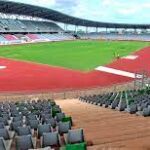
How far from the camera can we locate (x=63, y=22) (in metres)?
159

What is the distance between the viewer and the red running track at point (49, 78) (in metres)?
38.2

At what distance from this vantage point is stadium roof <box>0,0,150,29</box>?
116 meters

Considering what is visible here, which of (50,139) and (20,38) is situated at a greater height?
(20,38)

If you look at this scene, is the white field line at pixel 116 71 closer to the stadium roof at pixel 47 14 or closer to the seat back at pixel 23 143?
the seat back at pixel 23 143

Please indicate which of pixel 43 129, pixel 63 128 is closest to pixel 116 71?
pixel 63 128

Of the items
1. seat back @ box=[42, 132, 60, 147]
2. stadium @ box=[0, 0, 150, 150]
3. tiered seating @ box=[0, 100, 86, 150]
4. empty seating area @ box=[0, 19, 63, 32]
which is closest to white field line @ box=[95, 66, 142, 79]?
stadium @ box=[0, 0, 150, 150]

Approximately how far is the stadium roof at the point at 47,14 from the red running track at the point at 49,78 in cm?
6198

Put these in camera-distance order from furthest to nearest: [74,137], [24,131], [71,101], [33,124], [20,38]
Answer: [20,38] < [71,101] < [33,124] < [24,131] < [74,137]

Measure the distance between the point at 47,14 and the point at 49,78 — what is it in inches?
3995

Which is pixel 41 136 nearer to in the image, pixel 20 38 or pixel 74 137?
pixel 74 137

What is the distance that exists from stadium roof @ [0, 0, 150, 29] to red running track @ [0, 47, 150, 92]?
2440 inches

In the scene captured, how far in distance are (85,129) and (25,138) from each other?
313cm

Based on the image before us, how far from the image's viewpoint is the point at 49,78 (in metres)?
42.9

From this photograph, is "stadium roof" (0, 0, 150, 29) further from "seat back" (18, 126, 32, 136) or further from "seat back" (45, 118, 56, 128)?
"seat back" (18, 126, 32, 136)
